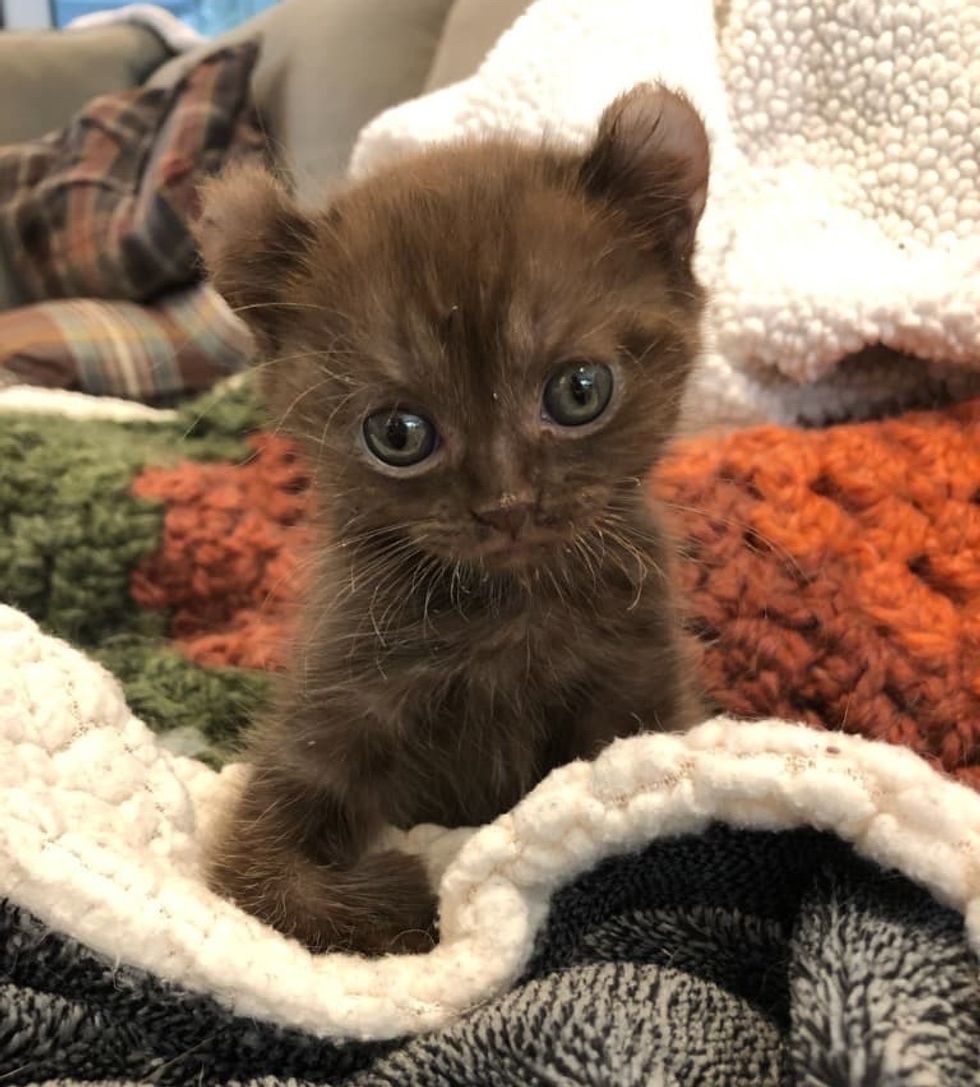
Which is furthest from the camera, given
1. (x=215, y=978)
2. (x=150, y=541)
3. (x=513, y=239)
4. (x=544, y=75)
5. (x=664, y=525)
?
(x=544, y=75)

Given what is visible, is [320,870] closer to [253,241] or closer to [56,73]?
[253,241]

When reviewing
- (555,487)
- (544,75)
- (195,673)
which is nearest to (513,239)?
(555,487)

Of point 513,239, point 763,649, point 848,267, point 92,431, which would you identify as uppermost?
point 513,239

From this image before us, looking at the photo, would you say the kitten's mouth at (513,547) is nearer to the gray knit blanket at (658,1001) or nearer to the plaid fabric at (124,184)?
the gray knit blanket at (658,1001)

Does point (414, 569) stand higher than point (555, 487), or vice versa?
point (555, 487)

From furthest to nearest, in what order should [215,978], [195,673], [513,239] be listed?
[195,673]
[513,239]
[215,978]

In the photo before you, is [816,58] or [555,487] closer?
[555,487]

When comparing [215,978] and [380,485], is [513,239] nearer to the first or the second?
[380,485]

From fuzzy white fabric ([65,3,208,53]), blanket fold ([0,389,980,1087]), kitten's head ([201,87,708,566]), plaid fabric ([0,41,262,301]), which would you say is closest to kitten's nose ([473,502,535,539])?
kitten's head ([201,87,708,566])
